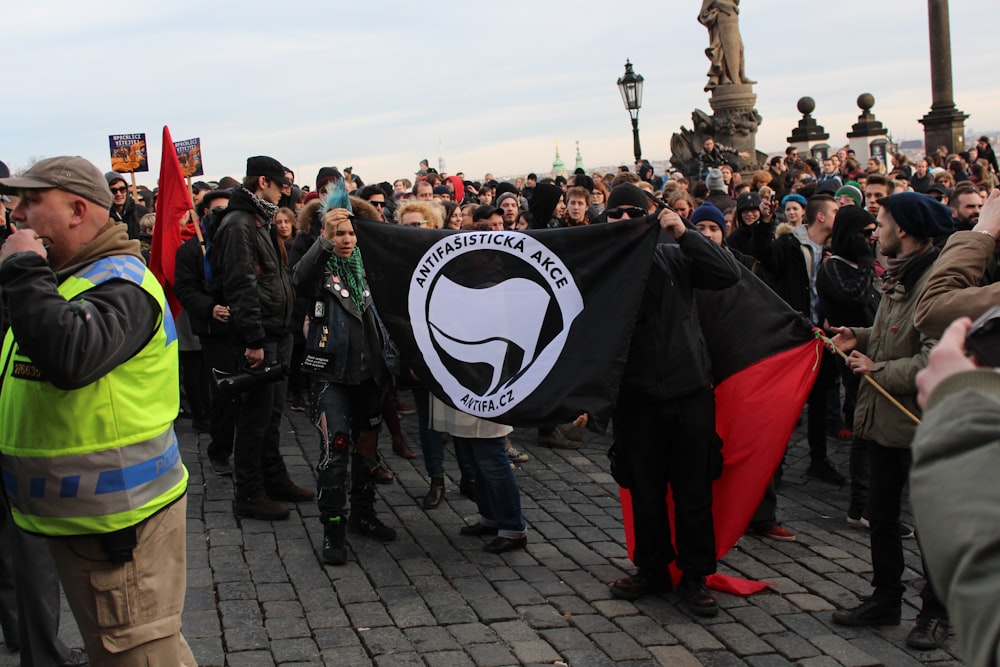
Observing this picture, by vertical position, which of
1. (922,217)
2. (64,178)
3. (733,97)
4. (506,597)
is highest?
(733,97)

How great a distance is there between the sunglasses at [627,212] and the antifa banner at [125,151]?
25.8 feet

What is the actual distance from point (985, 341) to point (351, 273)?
478cm

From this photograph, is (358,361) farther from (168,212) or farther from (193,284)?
(193,284)

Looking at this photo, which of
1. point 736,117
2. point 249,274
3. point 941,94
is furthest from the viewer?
point 736,117

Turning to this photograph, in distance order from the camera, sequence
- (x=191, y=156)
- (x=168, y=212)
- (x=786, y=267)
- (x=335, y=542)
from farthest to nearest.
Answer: (x=191, y=156), (x=786, y=267), (x=168, y=212), (x=335, y=542)

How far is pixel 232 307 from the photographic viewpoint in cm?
671

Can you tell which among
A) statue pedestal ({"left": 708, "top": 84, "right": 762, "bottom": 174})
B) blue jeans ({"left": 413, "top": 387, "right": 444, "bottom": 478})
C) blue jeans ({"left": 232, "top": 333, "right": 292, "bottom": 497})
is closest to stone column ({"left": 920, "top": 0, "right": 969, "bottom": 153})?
statue pedestal ({"left": 708, "top": 84, "right": 762, "bottom": 174})

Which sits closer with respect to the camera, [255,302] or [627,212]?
[627,212]

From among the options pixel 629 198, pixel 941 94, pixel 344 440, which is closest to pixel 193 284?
pixel 344 440

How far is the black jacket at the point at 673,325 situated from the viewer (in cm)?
526

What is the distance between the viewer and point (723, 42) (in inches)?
1190

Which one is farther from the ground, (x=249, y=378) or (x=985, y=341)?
(x=985, y=341)

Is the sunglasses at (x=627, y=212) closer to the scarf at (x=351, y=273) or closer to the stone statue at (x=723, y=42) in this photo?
the scarf at (x=351, y=273)

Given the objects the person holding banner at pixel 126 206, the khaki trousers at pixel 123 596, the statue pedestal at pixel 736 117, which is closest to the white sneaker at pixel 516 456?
the khaki trousers at pixel 123 596
